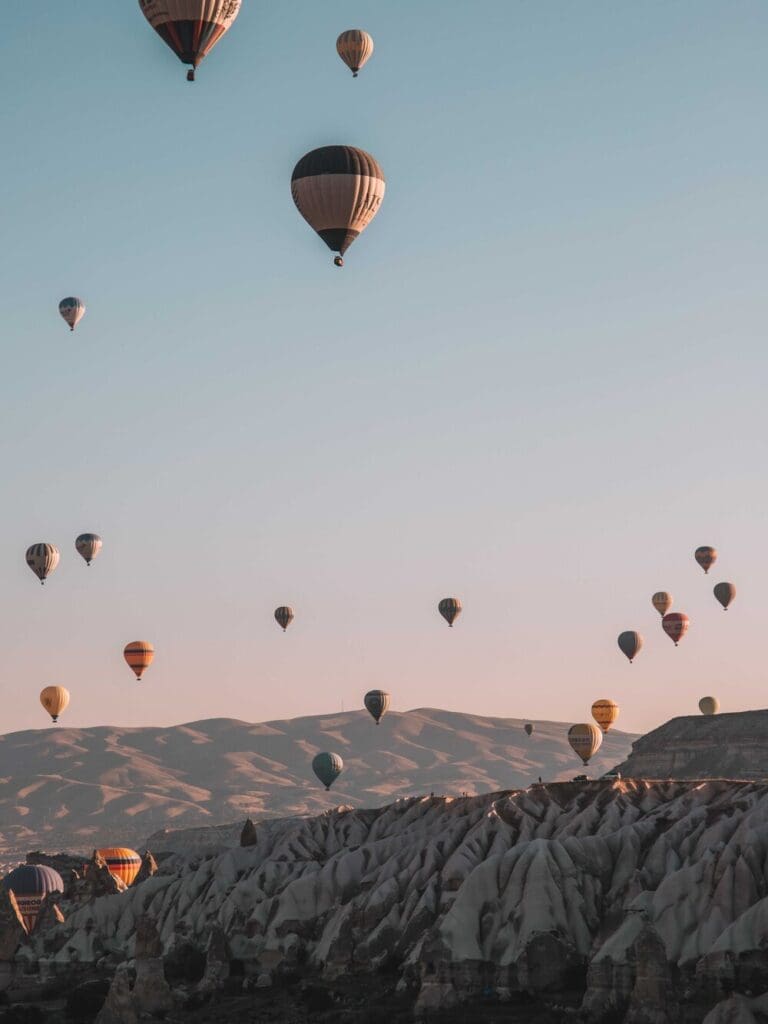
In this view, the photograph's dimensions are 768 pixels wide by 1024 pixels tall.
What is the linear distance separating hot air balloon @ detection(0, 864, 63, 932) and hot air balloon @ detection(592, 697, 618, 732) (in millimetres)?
52631

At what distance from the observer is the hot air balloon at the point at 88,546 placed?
6314 inches

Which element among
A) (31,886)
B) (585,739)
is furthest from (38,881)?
(585,739)

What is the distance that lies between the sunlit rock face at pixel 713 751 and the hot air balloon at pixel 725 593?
1568cm

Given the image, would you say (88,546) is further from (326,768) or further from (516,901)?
(516,901)

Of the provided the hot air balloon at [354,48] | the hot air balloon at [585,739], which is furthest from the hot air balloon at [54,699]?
the hot air balloon at [354,48]

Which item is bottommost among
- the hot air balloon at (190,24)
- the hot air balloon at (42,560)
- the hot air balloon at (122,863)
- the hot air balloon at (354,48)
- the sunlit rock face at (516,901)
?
the sunlit rock face at (516,901)

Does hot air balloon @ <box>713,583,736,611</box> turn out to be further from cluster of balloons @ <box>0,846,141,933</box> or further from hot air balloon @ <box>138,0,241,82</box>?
hot air balloon @ <box>138,0,241,82</box>

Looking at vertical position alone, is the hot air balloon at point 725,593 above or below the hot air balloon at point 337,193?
below

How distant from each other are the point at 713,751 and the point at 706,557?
26.8m

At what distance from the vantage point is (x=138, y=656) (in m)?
171

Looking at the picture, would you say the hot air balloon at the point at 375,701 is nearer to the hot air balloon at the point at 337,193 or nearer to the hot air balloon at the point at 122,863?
the hot air balloon at the point at 122,863

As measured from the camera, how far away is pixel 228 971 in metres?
119

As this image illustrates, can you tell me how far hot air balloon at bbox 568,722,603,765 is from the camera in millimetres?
164625

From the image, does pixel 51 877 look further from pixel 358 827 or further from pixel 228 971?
pixel 228 971
